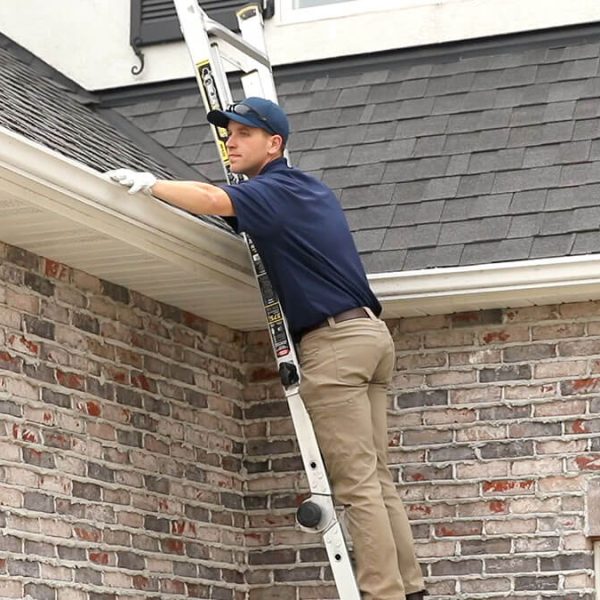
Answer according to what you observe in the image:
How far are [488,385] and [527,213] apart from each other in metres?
0.75

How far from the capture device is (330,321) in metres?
6.44

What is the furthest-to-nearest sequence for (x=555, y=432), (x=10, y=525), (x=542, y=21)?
(x=542, y=21) → (x=555, y=432) → (x=10, y=525)

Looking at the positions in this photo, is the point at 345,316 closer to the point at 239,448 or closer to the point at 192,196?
the point at 192,196

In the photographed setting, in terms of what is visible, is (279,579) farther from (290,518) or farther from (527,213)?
(527,213)

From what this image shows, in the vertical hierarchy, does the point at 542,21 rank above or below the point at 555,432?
above

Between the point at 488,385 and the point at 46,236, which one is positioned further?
the point at 488,385

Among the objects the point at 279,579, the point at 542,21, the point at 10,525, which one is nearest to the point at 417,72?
the point at 542,21

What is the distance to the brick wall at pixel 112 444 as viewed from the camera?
6.33m

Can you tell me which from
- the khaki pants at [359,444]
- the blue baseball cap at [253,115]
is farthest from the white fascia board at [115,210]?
the khaki pants at [359,444]

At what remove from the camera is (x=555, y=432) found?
712cm

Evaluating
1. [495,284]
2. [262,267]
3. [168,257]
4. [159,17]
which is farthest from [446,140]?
[159,17]

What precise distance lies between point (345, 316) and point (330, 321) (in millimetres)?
65

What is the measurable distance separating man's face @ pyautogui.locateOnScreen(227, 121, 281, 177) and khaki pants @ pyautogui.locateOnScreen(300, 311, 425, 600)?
70 centimetres

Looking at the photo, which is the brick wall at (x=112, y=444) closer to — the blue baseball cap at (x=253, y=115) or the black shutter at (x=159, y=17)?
the blue baseball cap at (x=253, y=115)
